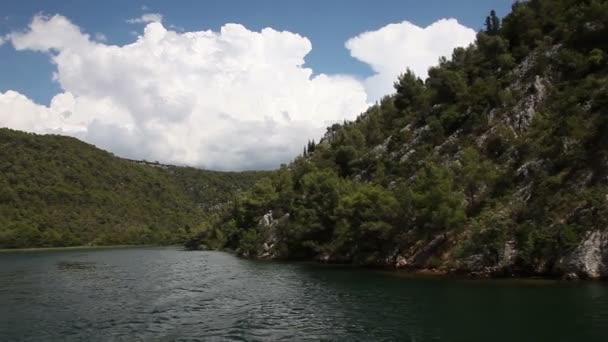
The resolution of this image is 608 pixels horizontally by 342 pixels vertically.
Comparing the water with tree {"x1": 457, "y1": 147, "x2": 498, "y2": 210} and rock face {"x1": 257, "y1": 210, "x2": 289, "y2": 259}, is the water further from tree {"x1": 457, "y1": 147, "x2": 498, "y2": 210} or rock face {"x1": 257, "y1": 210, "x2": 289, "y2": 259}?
rock face {"x1": 257, "y1": 210, "x2": 289, "y2": 259}

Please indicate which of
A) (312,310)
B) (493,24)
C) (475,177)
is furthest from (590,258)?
(493,24)

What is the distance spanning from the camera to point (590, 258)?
5266cm

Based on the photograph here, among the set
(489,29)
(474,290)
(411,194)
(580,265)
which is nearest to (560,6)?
(489,29)

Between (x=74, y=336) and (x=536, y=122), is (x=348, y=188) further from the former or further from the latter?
(x=74, y=336)

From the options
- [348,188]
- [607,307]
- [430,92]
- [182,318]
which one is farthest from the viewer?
[430,92]

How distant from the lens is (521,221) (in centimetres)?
6309

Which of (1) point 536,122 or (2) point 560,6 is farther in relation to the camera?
(2) point 560,6

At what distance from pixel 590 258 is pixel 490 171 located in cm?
2317

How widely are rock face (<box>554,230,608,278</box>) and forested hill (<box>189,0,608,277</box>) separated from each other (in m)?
0.10

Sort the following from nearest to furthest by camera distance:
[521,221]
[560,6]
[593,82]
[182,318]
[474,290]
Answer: [182,318] < [474,290] < [521,221] < [593,82] < [560,6]

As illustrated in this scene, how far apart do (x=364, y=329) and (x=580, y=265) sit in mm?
29729

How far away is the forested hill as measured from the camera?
5988 centimetres

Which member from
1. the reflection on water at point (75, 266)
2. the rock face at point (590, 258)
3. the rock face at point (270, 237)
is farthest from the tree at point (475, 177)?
the reflection on water at point (75, 266)

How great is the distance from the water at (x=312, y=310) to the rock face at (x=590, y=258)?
10.7ft
